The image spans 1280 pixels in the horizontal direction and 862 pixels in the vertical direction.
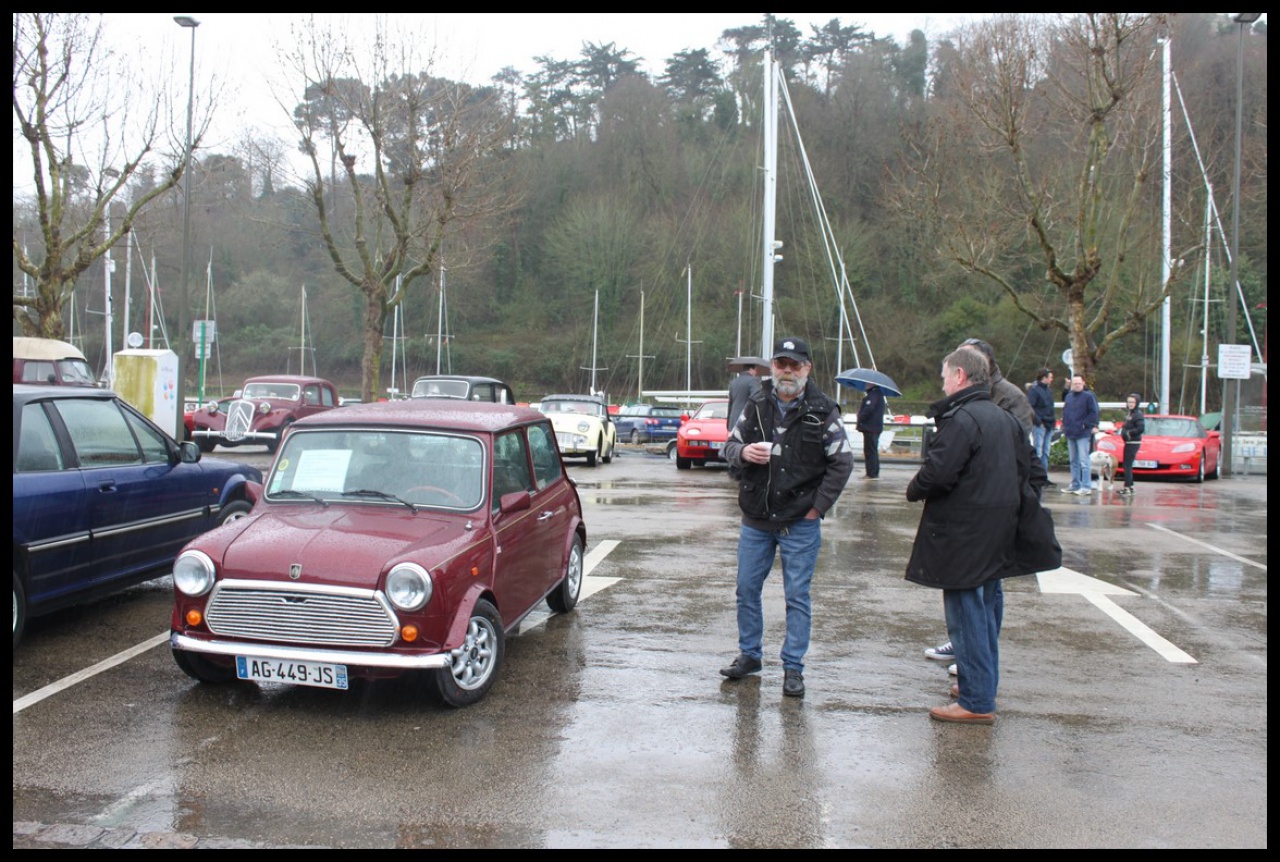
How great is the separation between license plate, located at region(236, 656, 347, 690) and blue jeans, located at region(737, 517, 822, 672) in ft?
7.47

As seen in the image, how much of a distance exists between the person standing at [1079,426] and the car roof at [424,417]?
11.6 meters

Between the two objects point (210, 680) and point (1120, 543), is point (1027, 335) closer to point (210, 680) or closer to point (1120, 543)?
point (1120, 543)

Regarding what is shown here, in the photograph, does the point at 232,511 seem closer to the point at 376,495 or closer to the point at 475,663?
the point at 376,495

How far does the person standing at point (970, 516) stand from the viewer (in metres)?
5.27

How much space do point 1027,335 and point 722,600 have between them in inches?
2033

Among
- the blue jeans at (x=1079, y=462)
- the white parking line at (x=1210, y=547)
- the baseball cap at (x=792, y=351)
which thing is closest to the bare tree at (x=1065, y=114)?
the blue jeans at (x=1079, y=462)

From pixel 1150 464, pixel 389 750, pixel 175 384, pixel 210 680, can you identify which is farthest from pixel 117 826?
pixel 1150 464

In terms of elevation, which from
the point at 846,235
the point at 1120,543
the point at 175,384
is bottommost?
the point at 1120,543

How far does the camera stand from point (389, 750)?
4.86 metres

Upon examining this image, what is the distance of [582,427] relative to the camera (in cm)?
2216

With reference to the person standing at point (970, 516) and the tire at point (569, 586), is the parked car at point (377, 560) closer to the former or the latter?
the tire at point (569, 586)

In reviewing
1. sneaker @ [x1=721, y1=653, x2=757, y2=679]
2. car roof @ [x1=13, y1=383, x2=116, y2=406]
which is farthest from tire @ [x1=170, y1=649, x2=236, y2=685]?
sneaker @ [x1=721, y1=653, x2=757, y2=679]

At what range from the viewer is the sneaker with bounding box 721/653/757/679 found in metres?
6.09

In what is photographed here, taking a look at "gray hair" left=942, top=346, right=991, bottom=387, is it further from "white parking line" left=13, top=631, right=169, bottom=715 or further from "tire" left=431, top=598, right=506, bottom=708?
"white parking line" left=13, top=631, right=169, bottom=715
